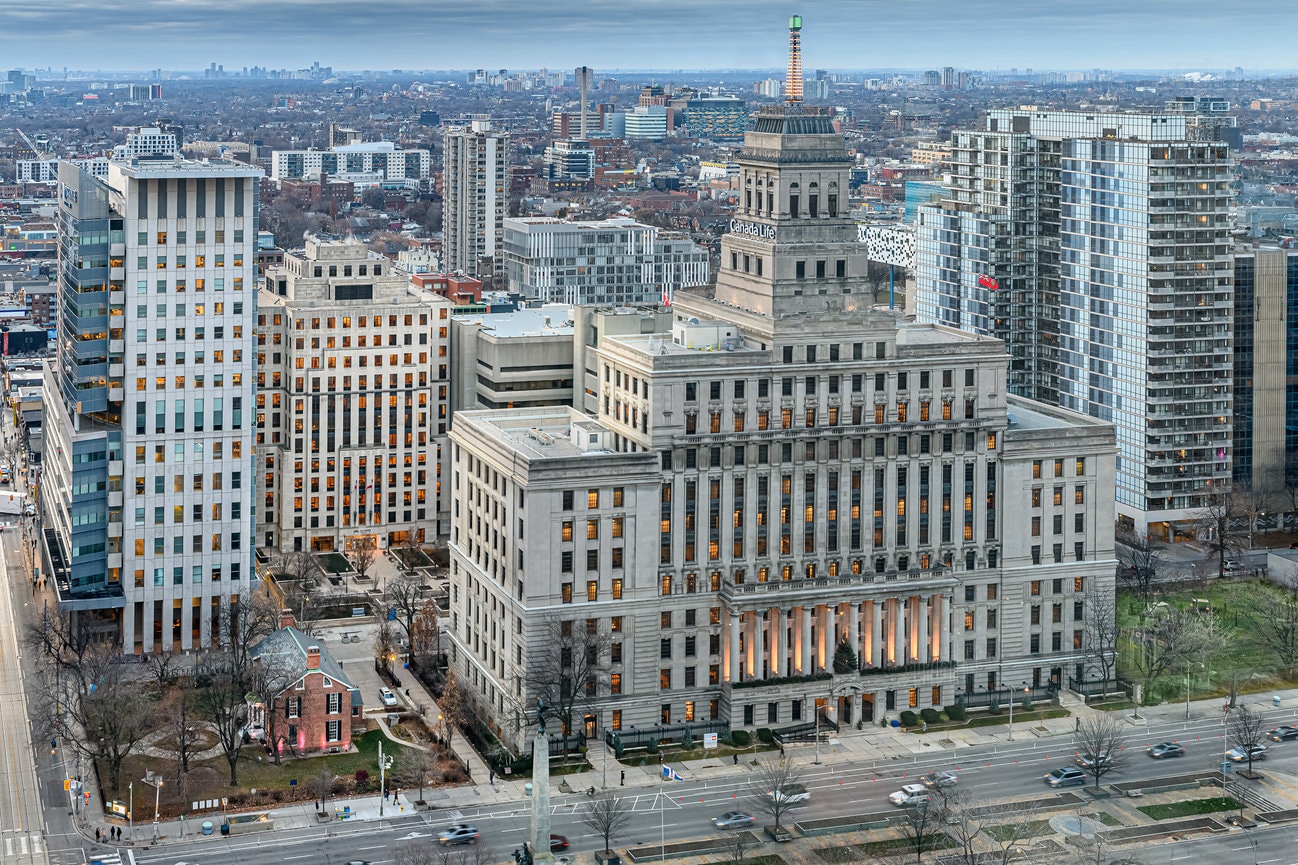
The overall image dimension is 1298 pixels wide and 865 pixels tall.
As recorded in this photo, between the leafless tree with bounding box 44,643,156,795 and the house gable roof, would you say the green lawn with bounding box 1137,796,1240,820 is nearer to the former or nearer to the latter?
the house gable roof

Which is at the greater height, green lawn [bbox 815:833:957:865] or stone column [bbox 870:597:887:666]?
stone column [bbox 870:597:887:666]

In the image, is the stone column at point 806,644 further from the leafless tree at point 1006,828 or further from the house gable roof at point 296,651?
the house gable roof at point 296,651

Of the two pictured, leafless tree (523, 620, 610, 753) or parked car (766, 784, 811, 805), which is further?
leafless tree (523, 620, 610, 753)

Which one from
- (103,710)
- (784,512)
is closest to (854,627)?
(784,512)

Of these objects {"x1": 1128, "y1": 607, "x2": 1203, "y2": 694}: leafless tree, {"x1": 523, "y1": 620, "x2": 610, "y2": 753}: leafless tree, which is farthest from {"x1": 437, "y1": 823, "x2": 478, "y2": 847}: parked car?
{"x1": 1128, "y1": 607, "x2": 1203, "y2": 694}: leafless tree

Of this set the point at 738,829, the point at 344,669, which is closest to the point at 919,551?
the point at 738,829

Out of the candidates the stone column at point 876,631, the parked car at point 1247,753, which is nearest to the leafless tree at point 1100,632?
the parked car at point 1247,753

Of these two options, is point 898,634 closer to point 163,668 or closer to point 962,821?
point 962,821
